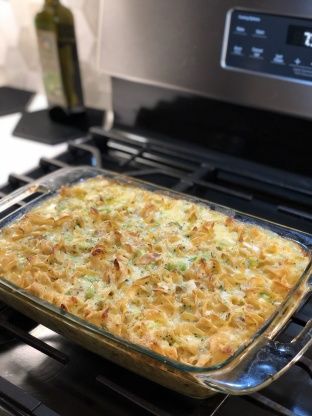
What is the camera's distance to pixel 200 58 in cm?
97

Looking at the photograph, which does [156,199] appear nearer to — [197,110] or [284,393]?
[197,110]

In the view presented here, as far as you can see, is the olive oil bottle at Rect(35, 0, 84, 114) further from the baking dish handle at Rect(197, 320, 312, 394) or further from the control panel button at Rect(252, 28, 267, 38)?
the baking dish handle at Rect(197, 320, 312, 394)

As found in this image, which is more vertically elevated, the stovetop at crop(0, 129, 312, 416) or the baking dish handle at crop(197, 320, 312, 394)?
the baking dish handle at crop(197, 320, 312, 394)

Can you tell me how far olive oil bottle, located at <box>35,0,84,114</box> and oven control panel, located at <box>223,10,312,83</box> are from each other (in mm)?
427

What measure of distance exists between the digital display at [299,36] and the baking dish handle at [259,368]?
514 mm

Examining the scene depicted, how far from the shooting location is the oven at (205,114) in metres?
0.84

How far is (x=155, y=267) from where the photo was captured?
0.70 m

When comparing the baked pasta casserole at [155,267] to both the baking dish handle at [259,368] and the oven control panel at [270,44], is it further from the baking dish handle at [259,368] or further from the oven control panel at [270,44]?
the oven control panel at [270,44]

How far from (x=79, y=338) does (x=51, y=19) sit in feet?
2.64

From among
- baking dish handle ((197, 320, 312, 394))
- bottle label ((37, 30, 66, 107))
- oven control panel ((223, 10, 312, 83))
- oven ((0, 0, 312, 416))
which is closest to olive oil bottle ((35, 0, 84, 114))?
bottle label ((37, 30, 66, 107))

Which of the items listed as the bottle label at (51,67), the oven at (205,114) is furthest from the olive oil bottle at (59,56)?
the oven at (205,114)

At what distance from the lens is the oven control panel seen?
849mm

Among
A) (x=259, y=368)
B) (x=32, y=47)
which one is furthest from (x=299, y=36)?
(x=32, y=47)

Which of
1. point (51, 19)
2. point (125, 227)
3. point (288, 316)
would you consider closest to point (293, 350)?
point (288, 316)
